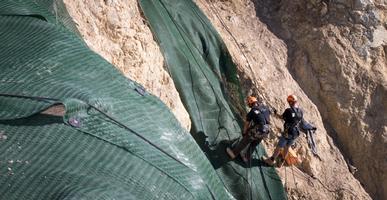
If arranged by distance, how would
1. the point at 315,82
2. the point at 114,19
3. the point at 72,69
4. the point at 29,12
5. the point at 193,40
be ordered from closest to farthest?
the point at 72,69, the point at 29,12, the point at 114,19, the point at 193,40, the point at 315,82

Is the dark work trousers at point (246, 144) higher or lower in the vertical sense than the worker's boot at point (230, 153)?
higher

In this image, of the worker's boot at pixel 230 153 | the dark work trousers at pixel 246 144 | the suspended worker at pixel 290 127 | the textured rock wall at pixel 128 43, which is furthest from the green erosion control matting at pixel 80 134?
the suspended worker at pixel 290 127

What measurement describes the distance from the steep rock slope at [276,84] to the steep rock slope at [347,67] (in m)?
0.38

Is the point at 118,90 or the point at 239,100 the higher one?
the point at 118,90

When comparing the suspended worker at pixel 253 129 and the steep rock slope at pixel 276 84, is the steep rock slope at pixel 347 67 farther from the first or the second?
the suspended worker at pixel 253 129

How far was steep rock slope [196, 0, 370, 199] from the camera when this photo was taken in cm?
1023

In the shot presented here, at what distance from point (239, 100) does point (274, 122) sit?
103cm

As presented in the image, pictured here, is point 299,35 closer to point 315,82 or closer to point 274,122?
point 315,82

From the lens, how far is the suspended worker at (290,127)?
8734 millimetres

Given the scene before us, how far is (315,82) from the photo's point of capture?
1195 cm

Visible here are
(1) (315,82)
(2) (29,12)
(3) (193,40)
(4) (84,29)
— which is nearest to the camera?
(2) (29,12)

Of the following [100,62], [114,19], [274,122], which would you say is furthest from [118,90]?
[274,122]

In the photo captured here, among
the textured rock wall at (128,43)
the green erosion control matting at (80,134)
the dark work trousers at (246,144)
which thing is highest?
the green erosion control matting at (80,134)

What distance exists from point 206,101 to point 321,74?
4.00 metres
